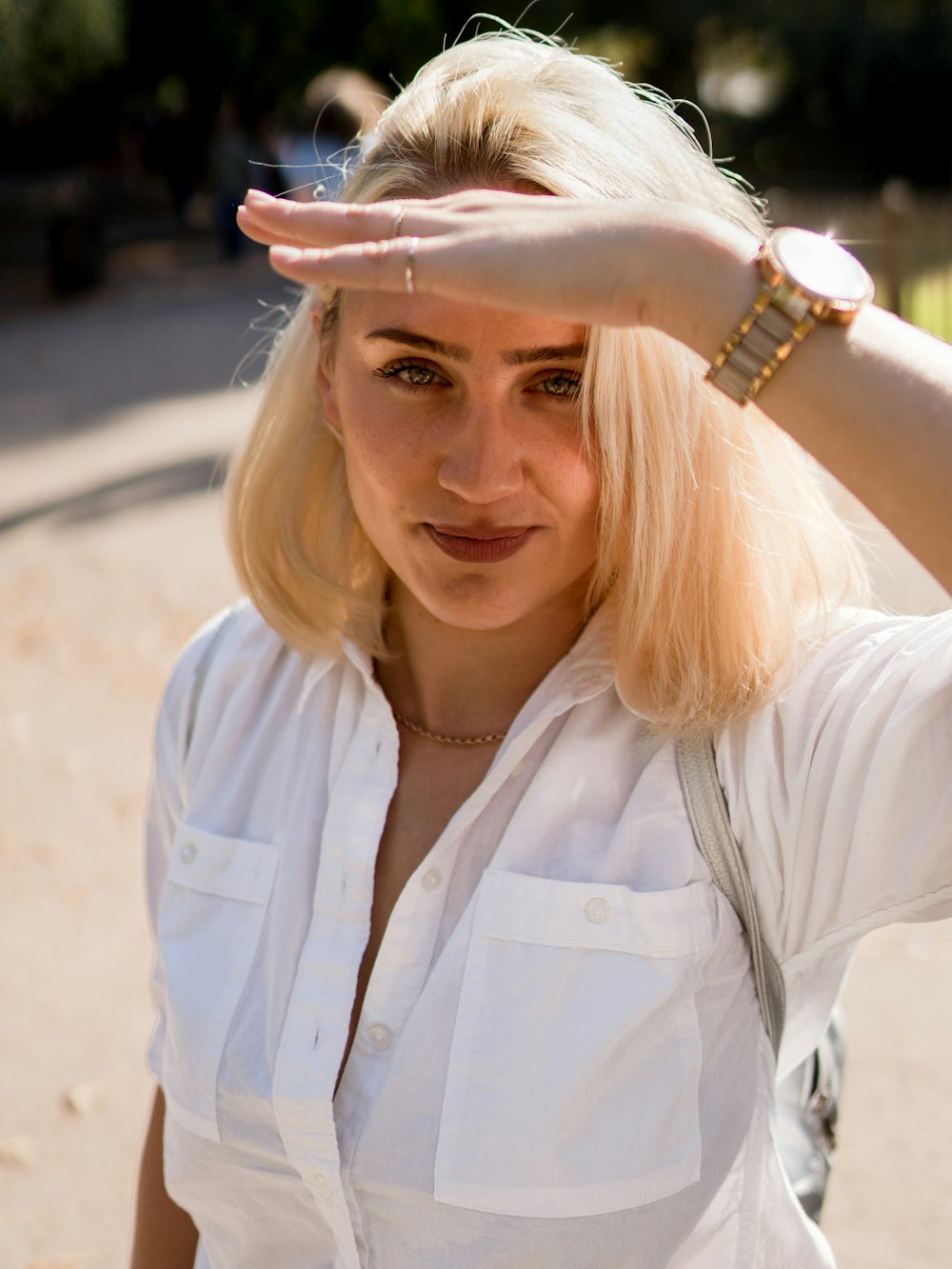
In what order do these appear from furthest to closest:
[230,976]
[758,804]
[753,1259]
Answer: [230,976]
[753,1259]
[758,804]

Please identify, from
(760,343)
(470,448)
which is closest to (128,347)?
(470,448)

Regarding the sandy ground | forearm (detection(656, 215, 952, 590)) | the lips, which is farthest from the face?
the sandy ground

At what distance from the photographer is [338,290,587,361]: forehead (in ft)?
5.53

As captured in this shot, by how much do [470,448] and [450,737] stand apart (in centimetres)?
50

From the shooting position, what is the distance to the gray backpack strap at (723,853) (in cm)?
165

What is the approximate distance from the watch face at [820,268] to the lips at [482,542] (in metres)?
0.52

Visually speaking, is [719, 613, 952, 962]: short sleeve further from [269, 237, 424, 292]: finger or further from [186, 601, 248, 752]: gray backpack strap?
[186, 601, 248, 752]: gray backpack strap

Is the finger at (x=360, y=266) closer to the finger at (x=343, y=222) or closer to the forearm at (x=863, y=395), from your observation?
the finger at (x=343, y=222)

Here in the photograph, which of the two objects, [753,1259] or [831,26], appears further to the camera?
[831,26]

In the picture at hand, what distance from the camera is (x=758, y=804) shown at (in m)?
1.62

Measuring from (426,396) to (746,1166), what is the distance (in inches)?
42.2

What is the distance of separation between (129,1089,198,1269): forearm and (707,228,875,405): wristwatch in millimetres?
1468

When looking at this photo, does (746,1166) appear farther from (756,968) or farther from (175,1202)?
(175,1202)

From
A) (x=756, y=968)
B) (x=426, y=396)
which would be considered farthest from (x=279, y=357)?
(x=756, y=968)
